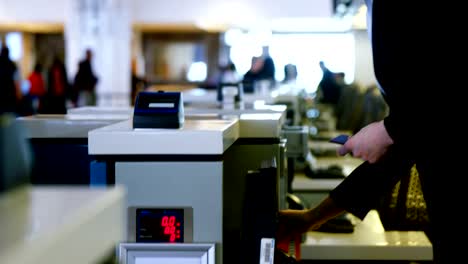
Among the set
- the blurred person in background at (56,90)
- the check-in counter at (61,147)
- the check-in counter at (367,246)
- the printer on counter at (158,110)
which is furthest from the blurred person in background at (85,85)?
the printer on counter at (158,110)

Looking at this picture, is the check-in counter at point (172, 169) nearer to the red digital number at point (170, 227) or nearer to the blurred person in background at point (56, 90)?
the red digital number at point (170, 227)

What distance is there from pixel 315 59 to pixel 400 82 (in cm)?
2196

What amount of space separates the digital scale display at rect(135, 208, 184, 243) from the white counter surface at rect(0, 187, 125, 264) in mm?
912

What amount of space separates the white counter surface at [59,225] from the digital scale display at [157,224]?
0.91 m

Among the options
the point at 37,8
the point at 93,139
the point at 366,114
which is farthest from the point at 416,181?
the point at 37,8

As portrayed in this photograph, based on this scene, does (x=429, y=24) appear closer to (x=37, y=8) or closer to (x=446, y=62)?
(x=446, y=62)

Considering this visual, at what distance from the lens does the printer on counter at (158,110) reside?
178cm

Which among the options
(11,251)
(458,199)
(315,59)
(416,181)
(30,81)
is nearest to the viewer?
(11,251)

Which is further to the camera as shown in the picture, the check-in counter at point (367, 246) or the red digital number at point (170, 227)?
the check-in counter at point (367, 246)

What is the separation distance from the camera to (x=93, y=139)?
1709mm

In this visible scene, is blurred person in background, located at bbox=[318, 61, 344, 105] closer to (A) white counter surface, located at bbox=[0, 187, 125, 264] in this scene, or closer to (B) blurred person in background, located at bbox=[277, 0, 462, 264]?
(B) blurred person in background, located at bbox=[277, 0, 462, 264]

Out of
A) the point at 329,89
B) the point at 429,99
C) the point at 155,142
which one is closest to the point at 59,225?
the point at 155,142

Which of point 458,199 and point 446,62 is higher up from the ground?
point 446,62

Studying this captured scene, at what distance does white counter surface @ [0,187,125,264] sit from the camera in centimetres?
63
